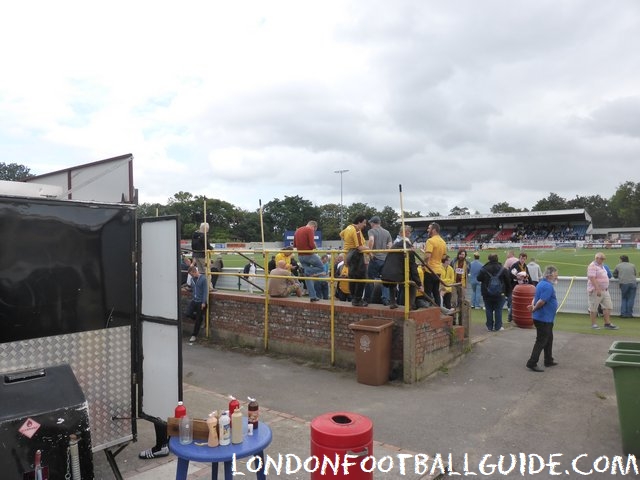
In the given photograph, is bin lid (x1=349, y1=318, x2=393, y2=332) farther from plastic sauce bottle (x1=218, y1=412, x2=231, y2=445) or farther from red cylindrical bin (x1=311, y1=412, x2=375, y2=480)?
plastic sauce bottle (x1=218, y1=412, x2=231, y2=445)

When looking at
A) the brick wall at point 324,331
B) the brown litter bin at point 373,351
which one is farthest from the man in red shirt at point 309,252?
the brown litter bin at point 373,351

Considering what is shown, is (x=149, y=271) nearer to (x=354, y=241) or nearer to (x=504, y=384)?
(x=354, y=241)

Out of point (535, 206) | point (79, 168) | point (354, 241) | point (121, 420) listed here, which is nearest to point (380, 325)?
point (354, 241)

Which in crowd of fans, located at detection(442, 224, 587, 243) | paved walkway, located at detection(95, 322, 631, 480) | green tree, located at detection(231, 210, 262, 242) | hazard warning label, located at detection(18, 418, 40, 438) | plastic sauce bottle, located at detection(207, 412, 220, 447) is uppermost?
green tree, located at detection(231, 210, 262, 242)

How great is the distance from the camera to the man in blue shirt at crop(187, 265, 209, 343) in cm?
1062

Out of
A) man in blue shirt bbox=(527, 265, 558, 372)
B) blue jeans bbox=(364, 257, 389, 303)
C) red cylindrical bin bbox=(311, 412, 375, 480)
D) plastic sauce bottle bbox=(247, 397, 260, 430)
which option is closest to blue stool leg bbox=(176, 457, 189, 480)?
plastic sauce bottle bbox=(247, 397, 260, 430)

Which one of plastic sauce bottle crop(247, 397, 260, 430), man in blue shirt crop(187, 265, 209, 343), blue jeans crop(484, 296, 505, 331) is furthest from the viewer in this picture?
blue jeans crop(484, 296, 505, 331)

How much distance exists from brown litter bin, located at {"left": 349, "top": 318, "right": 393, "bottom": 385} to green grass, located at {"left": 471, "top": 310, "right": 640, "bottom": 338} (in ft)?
21.8

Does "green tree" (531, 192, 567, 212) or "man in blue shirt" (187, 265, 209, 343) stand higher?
"green tree" (531, 192, 567, 212)

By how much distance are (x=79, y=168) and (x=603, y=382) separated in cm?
799

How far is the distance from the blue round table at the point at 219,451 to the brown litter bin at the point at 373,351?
3885 mm

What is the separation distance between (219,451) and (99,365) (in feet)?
5.40

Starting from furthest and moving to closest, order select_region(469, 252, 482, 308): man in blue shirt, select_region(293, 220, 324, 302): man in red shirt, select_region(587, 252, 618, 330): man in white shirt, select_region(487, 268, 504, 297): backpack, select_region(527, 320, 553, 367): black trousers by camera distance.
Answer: select_region(469, 252, 482, 308): man in blue shirt
select_region(587, 252, 618, 330): man in white shirt
select_region(487, 268, 504, 297): backpack
select_region(293, 220, 324, 302): man in red shirt
select_region(527, 320, 553, 367): black trousers

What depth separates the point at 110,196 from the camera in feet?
16.1
